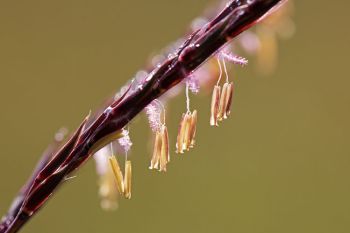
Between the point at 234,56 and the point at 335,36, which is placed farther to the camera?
the point at 335,36

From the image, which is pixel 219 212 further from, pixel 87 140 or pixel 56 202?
pixel 87 140

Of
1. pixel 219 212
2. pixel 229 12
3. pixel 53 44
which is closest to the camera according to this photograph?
pixel 229 12

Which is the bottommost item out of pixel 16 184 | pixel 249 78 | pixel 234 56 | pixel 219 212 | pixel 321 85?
pixel 234 56

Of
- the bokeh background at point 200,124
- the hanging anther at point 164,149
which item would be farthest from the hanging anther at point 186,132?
the bokeh background at point 200,124

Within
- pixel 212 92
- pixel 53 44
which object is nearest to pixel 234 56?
pixel 212 92

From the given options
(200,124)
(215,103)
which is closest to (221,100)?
(215,103)
